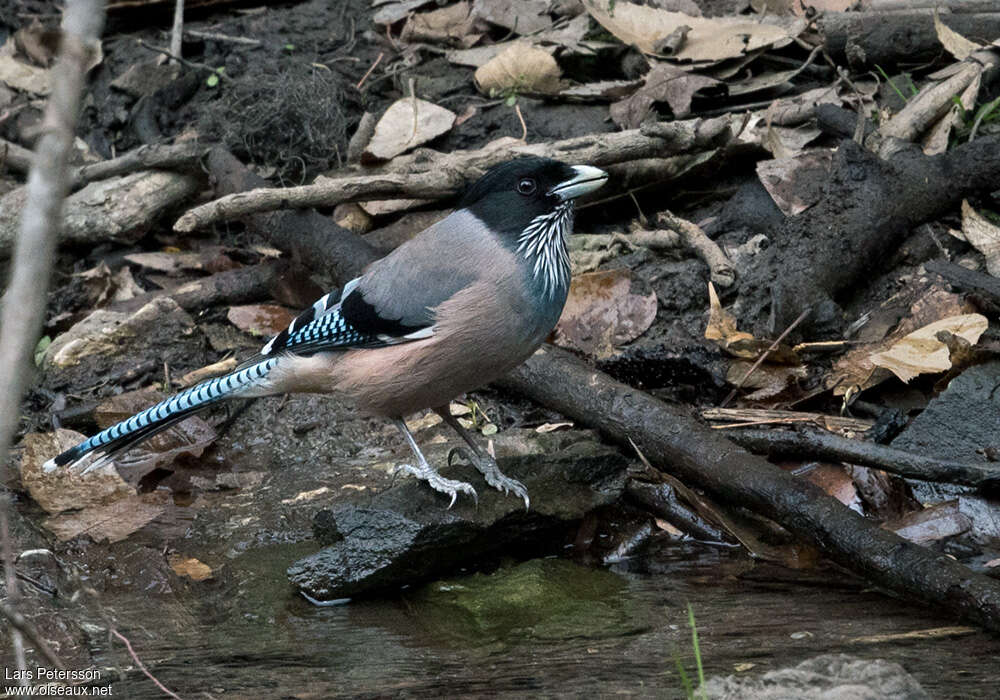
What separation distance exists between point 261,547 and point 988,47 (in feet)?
17.2

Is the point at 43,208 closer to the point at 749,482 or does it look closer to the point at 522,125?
the point at 749,482

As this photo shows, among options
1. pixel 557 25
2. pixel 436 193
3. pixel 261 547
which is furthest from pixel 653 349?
pixel 557 25

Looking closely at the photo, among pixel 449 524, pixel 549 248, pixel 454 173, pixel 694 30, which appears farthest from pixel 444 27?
pixel 449 524

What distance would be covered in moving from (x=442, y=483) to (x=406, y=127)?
3.72m

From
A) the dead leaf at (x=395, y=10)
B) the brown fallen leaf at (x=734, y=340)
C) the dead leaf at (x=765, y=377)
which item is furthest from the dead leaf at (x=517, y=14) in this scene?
the dead leaf at (x=765, y=377)

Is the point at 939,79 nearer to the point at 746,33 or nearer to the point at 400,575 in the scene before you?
the point at 746,33

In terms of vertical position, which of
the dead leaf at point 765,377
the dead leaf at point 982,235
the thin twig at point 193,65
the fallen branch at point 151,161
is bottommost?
the dead leaf at point 765,377

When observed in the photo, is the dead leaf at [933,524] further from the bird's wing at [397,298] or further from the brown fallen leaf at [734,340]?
the bird's wing at [397,298]

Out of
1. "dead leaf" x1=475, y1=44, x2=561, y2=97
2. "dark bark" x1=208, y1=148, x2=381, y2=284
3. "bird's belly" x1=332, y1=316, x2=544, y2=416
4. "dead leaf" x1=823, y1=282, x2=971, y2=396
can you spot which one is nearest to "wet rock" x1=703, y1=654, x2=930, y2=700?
"bird's belly" x1=332, y1=316, x2=544, y2=416

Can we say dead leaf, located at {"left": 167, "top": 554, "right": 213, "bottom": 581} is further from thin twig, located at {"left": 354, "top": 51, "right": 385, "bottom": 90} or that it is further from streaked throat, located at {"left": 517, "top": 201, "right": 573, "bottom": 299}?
thin twig, located at {"left": 354, "top": 51, "right": 385, "bottom": 90}

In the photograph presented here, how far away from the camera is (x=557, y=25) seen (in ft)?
27.5

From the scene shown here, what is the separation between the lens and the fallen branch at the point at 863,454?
4.57 metres

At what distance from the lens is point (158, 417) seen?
5.03 m

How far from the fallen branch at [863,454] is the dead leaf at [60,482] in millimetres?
3011
